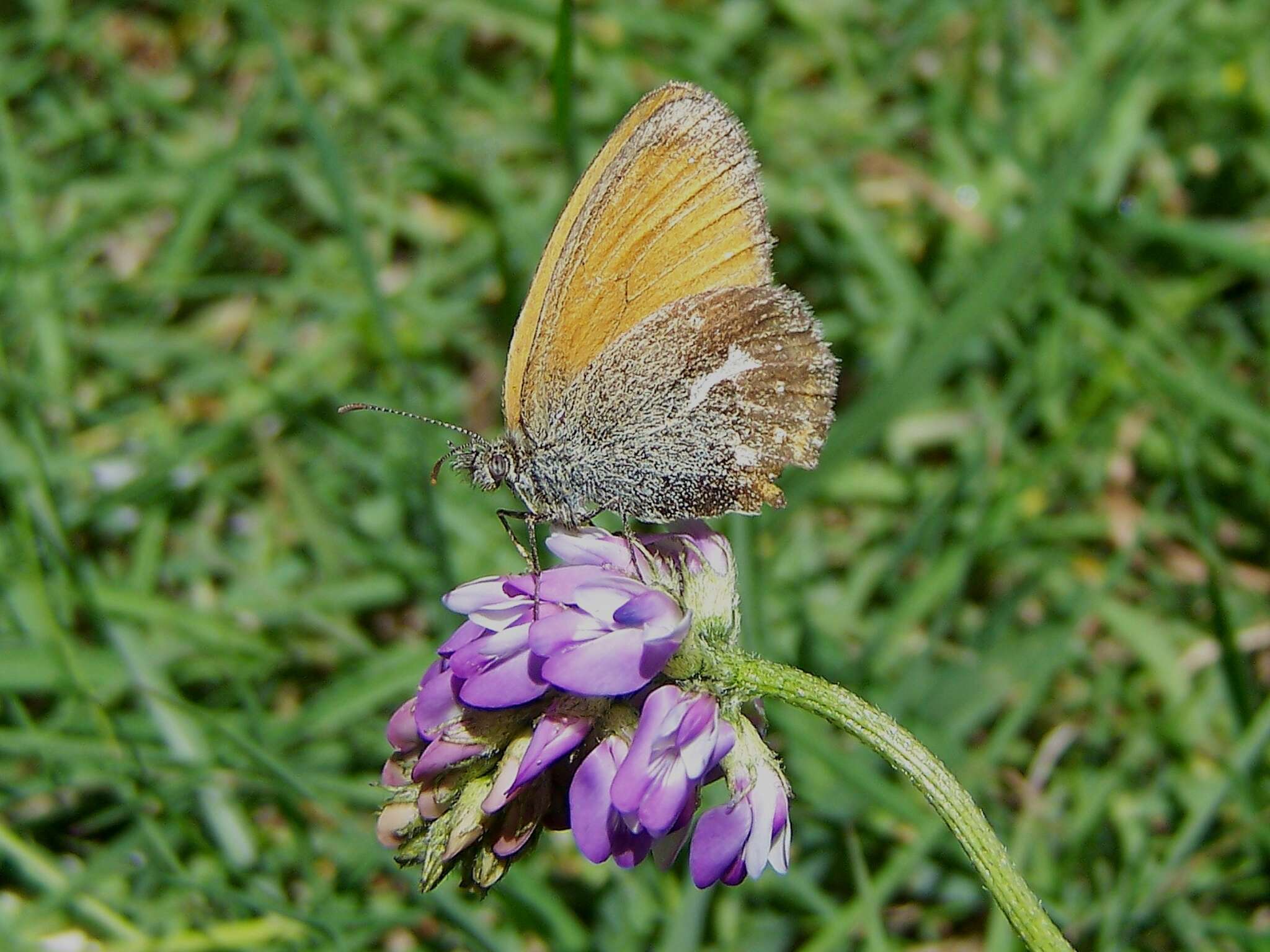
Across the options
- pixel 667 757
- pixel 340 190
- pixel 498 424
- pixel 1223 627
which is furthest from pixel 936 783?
pixel 498 424

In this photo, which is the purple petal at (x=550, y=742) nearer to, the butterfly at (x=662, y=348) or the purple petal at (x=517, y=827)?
the purple petal at (x=517, y=827)

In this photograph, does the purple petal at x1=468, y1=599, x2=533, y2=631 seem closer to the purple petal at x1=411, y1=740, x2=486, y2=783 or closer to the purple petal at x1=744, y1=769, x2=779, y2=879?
the purple petal at x1=411, y1=740, x2=486, y2=783

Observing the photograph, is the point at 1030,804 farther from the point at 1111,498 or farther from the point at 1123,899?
the point at 1111,498

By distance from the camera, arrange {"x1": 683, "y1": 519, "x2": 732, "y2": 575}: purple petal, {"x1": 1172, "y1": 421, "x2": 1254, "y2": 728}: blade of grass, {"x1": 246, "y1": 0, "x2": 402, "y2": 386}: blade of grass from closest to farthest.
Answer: {"x1": 683, "y1": 519, "x2": 732, "y2": 575}: purple petal, {"x1": 1172, "y1": 421, "x2": 1254, "y2": 728}: blade of grass, {"x1": 246, "y1": 0, "x2": 402, "y2": 386}: blade of grass

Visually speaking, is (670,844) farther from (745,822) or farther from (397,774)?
(397,774)

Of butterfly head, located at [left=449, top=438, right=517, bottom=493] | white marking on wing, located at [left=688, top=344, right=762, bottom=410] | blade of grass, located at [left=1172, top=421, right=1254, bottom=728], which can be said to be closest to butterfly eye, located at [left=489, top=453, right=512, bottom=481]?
butterfly head, located at [left=449, top=438, right=517, bottom=493]

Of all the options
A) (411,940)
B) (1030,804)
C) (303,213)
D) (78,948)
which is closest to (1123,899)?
(1030,804)
